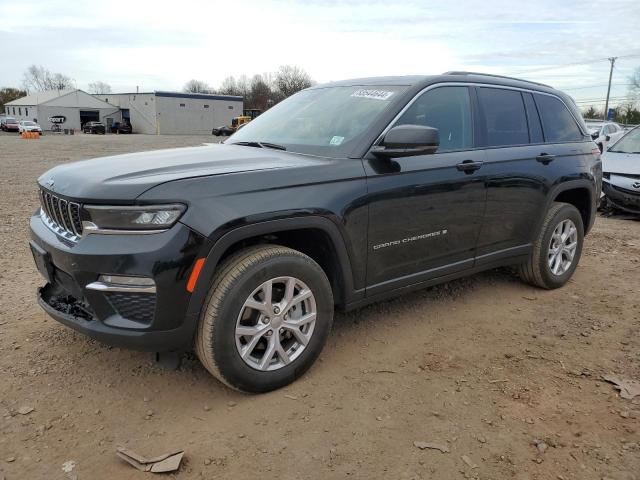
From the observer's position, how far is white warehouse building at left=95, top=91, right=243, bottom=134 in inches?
2466

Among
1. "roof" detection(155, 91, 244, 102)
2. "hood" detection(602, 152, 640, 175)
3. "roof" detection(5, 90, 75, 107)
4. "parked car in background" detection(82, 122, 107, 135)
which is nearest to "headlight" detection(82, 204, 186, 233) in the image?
"hood" detection(602, 152, 640, 175)

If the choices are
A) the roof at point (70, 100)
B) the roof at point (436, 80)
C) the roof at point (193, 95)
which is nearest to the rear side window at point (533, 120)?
the roof at point (436, 80)

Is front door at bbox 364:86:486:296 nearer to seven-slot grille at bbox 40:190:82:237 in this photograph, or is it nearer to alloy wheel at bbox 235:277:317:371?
alloy wheel at bbox 235:277:317:371

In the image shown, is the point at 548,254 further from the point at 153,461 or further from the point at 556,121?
the point at 153,461

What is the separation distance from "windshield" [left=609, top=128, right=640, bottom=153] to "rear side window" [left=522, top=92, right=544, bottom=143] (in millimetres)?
6195

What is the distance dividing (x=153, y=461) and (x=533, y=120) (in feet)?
13.2

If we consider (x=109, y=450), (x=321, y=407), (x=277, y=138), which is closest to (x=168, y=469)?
(x=109, y=450)

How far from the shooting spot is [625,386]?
10.7ft

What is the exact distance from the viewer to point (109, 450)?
8.49 feet

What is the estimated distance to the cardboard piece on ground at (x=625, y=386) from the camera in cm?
317

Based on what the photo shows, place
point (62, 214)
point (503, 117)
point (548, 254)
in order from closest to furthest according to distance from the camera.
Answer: point (62, 214) < point (503, 117) < point (548, 254)

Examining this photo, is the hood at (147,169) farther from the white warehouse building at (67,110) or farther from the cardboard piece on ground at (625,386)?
the white warehouse building at (67,110)

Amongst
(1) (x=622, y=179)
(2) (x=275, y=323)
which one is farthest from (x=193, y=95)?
(2) (x=275, y=323)

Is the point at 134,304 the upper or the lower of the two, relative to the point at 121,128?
upper
